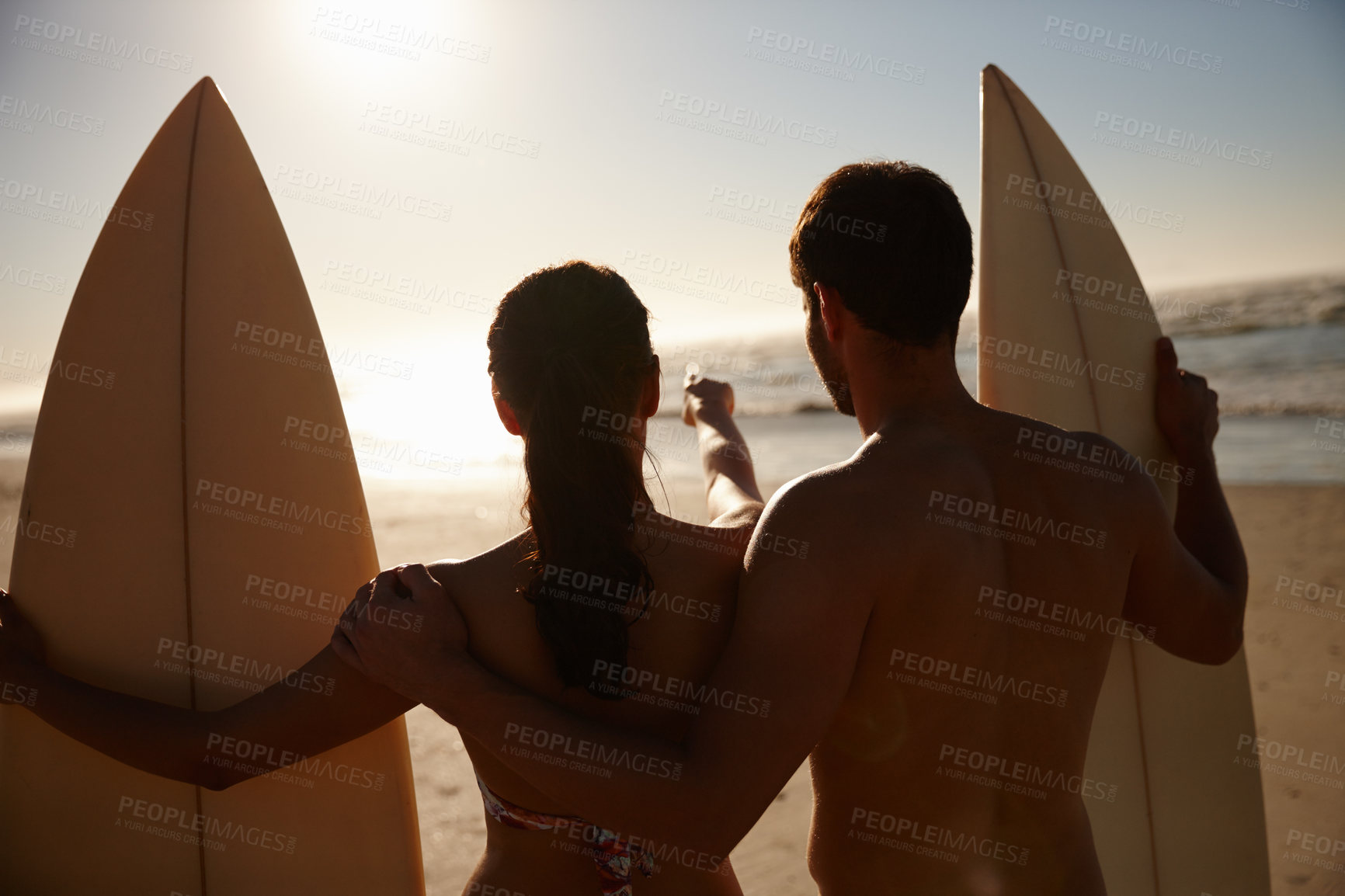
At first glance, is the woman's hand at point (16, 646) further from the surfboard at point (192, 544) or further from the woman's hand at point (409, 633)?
the woman's hand at point (409, 633)

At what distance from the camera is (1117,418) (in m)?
2.53

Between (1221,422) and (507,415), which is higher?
(507,415)

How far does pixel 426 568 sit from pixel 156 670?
40.2 inches

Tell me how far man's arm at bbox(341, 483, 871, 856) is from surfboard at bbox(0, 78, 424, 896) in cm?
106

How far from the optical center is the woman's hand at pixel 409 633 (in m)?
1.50

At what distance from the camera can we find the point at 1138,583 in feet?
5.37

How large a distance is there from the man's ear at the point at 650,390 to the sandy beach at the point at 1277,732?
2167 millimetres

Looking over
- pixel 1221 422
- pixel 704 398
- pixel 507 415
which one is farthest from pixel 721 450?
pixel 1221 422

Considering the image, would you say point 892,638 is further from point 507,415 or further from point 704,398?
point 704,398

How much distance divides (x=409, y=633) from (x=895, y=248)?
1.11 m

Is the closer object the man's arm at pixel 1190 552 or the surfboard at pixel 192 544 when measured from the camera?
the man's arm at pixel 1190 552

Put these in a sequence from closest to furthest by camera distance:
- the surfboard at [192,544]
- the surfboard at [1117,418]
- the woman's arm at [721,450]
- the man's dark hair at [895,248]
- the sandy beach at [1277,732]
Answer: the man's dark hair at [895,248] < the surfboard at [192,544] < the woman's arm at [721,450] < the surfboard at [1117,418] < the sandy beach at [1277,732]

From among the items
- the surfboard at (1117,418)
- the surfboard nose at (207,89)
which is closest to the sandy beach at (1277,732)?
the surfboard at (1117,418)

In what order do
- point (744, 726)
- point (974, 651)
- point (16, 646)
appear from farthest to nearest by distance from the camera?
point (16, 646) < point (974, 651) < point (744, 726)
